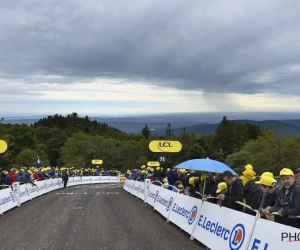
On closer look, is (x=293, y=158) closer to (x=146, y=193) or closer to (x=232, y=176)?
(x=146, y=193)

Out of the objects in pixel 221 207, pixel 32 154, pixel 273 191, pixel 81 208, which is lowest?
pixel 32 154

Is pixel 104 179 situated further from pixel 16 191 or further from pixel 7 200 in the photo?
pixel 7 200

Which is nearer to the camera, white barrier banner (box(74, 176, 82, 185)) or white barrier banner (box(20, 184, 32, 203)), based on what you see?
white barrier banner (box(20, 184, 32, 203))

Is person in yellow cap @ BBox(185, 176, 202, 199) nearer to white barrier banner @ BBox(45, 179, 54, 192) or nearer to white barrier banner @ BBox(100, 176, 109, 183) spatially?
white barrier banner @ BBox(45, 179, 54, 192)

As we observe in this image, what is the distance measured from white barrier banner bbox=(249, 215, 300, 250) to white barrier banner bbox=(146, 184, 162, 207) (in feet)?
32.5

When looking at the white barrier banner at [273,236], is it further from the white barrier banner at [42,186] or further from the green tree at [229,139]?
the green tree at [229,139]

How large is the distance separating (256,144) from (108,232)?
3272 inches

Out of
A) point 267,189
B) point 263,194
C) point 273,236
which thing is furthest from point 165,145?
point 273,236

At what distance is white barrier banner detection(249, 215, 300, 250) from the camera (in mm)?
5820

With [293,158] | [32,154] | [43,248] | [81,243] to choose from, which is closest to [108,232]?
[81,243]

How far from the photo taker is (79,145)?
399ft

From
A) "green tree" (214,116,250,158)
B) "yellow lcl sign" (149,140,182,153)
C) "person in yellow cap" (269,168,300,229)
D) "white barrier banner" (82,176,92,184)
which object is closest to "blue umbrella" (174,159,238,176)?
"person in yellow cap" (269,168,300,229)

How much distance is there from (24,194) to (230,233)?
1628cm

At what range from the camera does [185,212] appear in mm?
11805
